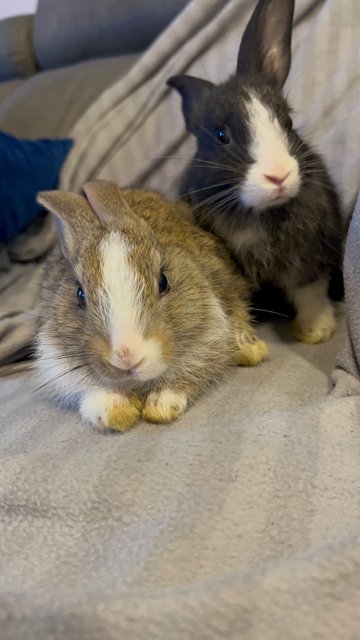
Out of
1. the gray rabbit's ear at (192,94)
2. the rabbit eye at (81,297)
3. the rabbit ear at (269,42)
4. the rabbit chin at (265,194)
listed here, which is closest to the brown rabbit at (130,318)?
the rabbit eye at (81,297)

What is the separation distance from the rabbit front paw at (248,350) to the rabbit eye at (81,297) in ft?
0.89

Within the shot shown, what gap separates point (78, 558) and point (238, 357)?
19.2 inches

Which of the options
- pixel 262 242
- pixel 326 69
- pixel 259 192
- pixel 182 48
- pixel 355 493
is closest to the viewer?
pixel 355 493

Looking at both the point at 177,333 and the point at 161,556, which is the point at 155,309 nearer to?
the point at 177,333

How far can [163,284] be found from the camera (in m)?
0.93

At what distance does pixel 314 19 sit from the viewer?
1.47m

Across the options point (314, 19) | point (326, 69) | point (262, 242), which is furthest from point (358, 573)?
point (314, 19)

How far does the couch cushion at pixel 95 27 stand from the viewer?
2.22m

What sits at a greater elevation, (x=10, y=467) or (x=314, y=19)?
(x=314, y=19)

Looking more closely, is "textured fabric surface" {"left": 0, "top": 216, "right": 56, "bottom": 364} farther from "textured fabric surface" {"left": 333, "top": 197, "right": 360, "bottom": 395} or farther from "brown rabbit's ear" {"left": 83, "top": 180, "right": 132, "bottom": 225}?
"textured fabric surface" {"left": 333, "top": 197, "right": 360, "bottom": 395}

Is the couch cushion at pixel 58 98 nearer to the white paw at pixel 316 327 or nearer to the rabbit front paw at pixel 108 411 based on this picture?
the white paw at pixel 316 327

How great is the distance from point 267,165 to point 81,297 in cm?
36

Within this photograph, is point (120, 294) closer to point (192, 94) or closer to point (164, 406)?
point (164, 406)

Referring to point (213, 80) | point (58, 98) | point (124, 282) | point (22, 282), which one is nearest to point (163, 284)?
point (124, 282)
